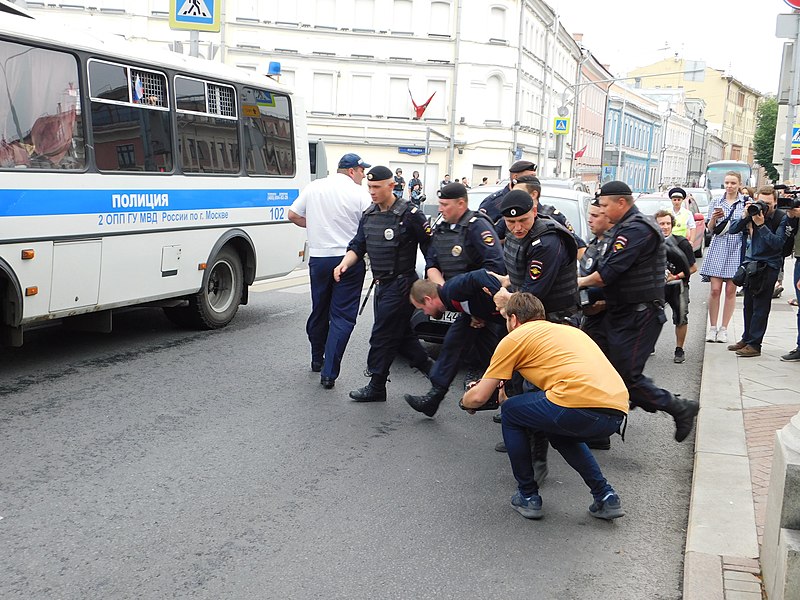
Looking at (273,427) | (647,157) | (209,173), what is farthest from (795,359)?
(647,157)

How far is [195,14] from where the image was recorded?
14.2 m

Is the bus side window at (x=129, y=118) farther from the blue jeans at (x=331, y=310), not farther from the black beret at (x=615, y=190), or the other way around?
the black beret at (x=615, y=190)

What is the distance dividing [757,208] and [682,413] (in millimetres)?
4311

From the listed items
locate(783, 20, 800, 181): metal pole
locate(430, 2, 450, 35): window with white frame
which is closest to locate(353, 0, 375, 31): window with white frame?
locate(430, 2, 450, 35): window with white frame

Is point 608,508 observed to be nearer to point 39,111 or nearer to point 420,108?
point 39,111

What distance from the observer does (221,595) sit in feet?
13.4

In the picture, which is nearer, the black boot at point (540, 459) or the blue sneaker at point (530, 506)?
the blue sneaker at point (530, 506)

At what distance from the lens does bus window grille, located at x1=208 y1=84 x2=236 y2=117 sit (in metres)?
10.2

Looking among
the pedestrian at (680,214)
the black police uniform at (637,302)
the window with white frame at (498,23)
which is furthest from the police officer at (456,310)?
the window with white frame at (498,23)

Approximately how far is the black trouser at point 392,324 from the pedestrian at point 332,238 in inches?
26.1

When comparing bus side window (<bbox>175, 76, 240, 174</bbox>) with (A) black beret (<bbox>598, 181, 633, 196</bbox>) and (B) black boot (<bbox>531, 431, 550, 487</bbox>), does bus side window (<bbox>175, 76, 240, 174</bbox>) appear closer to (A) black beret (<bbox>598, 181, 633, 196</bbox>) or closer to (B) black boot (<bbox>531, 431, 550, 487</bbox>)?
(A) black beret (<bbox>598, 181, 633, 196</bbox>)

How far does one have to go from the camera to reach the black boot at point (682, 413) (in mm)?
6074

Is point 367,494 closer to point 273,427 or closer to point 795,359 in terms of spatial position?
point 273,427

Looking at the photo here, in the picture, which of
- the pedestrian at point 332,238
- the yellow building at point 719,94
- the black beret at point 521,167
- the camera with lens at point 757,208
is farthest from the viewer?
the yellow building at point 719,94
